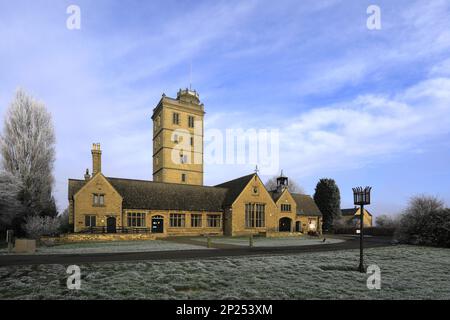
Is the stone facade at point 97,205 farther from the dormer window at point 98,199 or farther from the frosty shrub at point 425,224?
the frosty shrub at point 425,224

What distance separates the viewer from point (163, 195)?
43562mm

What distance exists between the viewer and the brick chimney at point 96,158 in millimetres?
39456

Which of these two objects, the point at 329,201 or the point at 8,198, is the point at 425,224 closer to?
the point at 329,201

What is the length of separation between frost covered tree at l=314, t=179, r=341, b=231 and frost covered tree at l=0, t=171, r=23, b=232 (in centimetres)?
5409

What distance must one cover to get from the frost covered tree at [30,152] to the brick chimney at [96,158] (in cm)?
590

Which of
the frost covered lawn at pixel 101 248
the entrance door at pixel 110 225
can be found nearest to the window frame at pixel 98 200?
the entrance door at pixel 110 225

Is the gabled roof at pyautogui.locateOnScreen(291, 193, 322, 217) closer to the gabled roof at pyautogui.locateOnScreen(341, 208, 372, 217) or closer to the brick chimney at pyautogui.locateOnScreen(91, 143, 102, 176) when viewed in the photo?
the brick chimney at pyautogui.locateOnScreen(91, 143, 102, 176)

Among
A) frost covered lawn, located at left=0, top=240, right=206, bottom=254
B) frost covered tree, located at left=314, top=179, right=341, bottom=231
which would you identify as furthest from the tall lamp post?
frost covered tree, located at left=314, top=179, right=341, bottom=231

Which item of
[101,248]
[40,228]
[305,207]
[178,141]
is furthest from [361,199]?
[178,141]

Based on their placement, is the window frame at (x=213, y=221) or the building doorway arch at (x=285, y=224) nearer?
the window frame at (x=213, y=221)

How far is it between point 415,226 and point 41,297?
34.0m

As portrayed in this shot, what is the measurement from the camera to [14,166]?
38.5m

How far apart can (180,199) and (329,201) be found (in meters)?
35.8

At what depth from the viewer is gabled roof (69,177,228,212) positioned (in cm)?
4006
